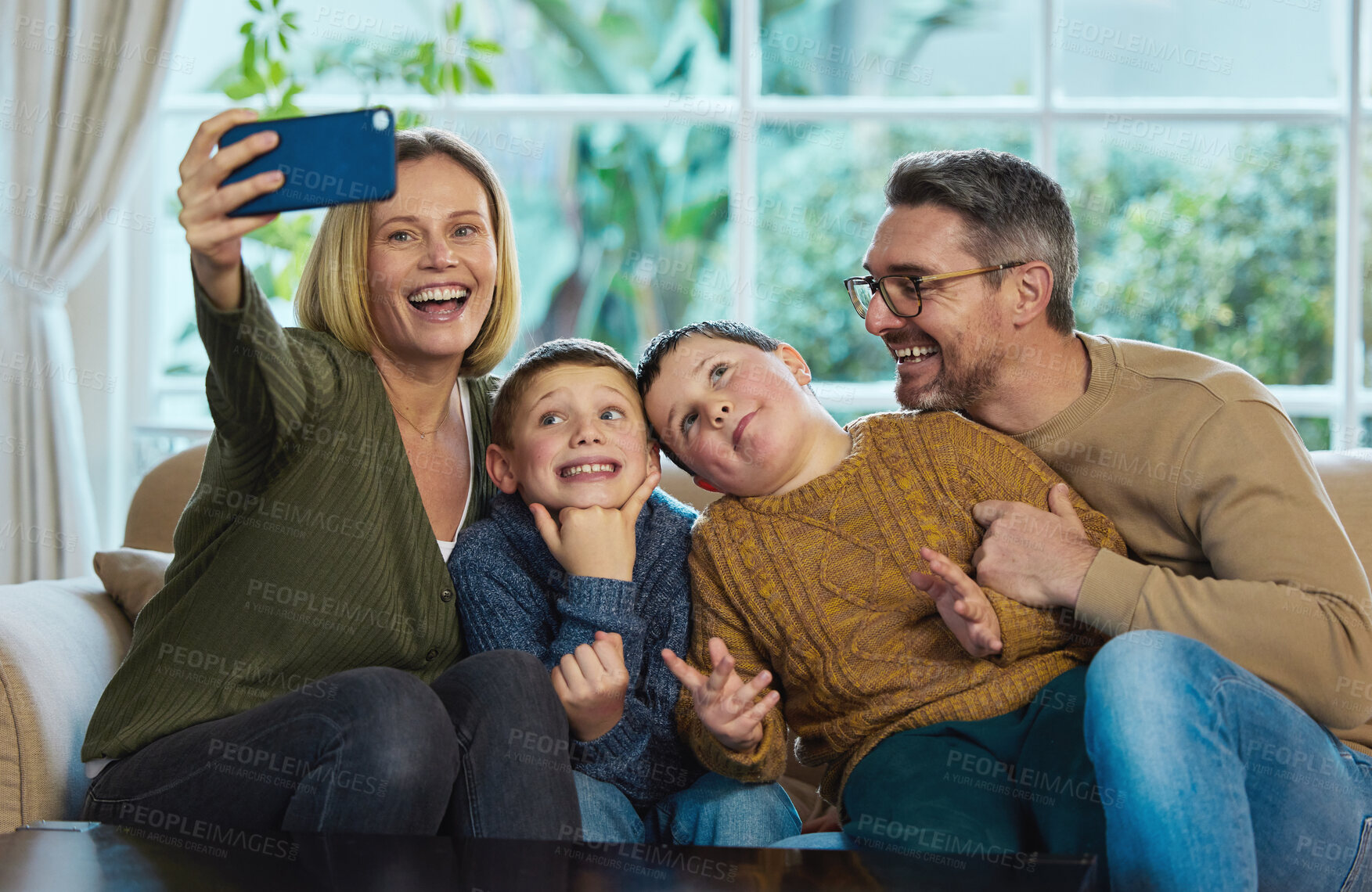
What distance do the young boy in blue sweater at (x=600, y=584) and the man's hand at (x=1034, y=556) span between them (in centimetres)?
44

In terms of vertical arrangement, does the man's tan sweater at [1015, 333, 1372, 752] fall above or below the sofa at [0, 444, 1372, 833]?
above

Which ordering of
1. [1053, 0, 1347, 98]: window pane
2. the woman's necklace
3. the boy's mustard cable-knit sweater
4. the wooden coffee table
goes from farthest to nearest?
[1053, 0, 1347, 98]: window pane → the woman's necklace → the boy's mustard cable-knit sweater → the wooden coffee table

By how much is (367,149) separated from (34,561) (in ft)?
10.2

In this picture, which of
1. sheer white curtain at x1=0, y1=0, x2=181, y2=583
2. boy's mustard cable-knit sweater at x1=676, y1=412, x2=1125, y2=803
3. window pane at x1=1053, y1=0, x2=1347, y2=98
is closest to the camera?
boy's mustard cable-knit sweater at x1=676, y1=412, x2=1125, y2=803

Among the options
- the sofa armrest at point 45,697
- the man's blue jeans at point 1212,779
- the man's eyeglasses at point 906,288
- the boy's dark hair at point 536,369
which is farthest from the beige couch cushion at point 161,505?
the man's blue jeans at point 1212,779

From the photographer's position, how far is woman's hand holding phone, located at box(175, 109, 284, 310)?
3.85 ft

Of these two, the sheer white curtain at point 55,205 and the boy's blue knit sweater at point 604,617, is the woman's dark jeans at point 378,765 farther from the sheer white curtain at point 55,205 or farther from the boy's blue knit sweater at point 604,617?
the sheer white curtain at point 55,205

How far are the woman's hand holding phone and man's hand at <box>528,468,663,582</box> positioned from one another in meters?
0.53

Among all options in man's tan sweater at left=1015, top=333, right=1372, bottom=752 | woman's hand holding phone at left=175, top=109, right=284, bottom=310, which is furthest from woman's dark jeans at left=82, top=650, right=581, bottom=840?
man's tan sweater at left=1015, top=333, right=1372, bottom=752

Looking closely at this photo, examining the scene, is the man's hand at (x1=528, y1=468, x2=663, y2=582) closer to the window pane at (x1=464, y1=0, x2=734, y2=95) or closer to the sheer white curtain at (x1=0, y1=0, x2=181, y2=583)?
the sheer white curtain at (x1=0, y1=0, x2=181, y2=583)

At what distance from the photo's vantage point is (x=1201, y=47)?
3967 millimetres

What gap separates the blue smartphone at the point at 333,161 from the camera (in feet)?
3.78

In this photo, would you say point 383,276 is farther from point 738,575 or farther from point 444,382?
point 738,575

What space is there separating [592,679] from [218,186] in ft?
2.32
